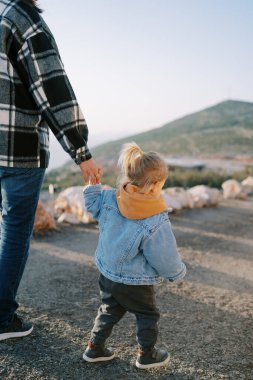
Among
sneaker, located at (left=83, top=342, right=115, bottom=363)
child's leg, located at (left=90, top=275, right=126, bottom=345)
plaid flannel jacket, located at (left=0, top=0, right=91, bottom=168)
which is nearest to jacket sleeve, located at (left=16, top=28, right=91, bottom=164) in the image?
plaid flannel jacket, located at (left=0, top=0, right=91, bottom=168)

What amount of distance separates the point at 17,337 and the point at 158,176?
129 cm

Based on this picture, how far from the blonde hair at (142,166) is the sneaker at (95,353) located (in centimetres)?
90

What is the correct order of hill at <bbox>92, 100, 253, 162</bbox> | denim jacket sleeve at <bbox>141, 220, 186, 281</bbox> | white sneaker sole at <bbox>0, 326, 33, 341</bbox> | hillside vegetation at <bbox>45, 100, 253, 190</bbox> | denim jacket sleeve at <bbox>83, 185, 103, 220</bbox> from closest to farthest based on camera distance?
denim jacket sleeve at <bbox>141, 220, 186, 281</bbox> < denim jacket sleeve at <bbox>83, 185, 103, 220</bbox> < white sneaker sole at <bbox>0, 326, 33, 341</bbox> < hillside vegetation at <bbox>45, 100, 253, 190</bbox> < hill at <bbox>92, 100, 253, 162</bbox>

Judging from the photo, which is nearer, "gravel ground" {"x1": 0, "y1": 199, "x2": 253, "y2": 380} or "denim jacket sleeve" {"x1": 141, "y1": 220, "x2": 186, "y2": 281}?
"denim jacket sleeve" {"x1": 141, "y1": 220, "x2": 186, "y2": 281}

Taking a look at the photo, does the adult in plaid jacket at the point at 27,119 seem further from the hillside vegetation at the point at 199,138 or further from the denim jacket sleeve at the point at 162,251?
the hillside vegetation at the point at 199,138

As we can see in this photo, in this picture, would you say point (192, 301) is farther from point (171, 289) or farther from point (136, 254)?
point (136, 254)

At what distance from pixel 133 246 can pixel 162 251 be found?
0.46 ft

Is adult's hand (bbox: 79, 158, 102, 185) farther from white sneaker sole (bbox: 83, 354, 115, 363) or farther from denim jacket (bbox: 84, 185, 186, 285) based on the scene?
white sneaker sole (bbox: 83, 354, 115, 363)

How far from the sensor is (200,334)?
2.80m

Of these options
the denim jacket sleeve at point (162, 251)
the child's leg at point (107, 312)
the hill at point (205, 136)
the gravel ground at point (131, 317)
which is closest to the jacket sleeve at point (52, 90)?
the denim jacket sleeve at point (162, 251)

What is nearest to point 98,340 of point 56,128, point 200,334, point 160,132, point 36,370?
point 36,370

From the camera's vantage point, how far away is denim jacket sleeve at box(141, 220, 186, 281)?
82.7 inches

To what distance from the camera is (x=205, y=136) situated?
24750 mm

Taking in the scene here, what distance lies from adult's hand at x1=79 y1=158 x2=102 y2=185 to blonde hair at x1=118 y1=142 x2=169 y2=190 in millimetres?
162
